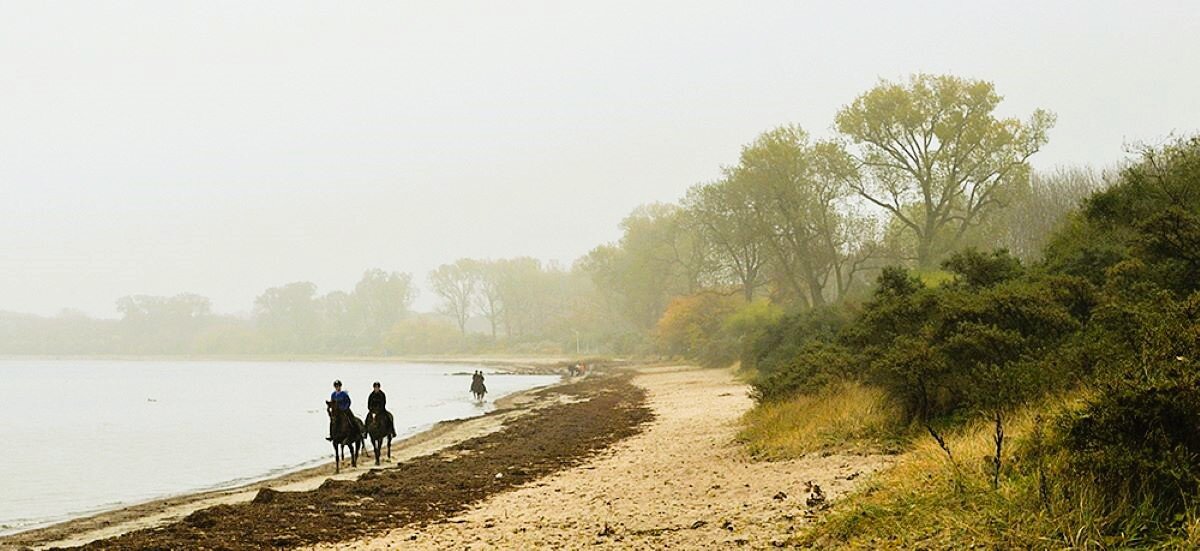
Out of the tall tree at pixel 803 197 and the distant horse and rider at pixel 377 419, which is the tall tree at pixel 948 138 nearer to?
the tall tree at pixel 803 197

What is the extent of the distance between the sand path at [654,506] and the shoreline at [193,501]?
6.13 meters

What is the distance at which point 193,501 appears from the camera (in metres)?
18.3

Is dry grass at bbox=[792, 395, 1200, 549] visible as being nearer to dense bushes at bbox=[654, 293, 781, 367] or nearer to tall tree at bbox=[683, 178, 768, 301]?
dense bushes at bbox=[654, 293, 781, 367]

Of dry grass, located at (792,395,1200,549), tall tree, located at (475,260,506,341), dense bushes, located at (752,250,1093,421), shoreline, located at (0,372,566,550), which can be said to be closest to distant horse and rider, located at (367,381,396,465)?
shoreline, located at (0,372,566,550)

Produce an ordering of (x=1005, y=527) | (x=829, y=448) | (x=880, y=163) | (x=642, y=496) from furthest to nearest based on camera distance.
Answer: (x=880, y=163) < (x=829, y=448) < (x=642, y=496) < (x=1005, y=527)

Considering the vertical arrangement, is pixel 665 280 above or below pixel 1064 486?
above

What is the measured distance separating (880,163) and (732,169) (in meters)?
9.88

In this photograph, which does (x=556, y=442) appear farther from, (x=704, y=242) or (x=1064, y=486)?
(x=704, y=242)

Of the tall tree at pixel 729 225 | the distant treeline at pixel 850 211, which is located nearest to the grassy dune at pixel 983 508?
the distant treeline at pixel 850 211

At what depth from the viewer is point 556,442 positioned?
2230cm

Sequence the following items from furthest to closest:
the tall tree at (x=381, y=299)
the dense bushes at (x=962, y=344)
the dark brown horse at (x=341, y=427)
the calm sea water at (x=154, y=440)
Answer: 1. the tall tree at (x=381, y=299)
2. the calm sea water at (x=154, y=440)
3. the dark brown horse at (x=341, y=427)
4. the dense bushes at (x=962, y=344)

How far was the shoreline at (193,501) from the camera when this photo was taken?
1460 centimetres

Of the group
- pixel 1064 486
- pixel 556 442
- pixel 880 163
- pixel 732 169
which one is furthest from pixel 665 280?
pixel 1064 486

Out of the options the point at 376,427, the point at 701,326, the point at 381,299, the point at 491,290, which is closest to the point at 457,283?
the point at 491,290
